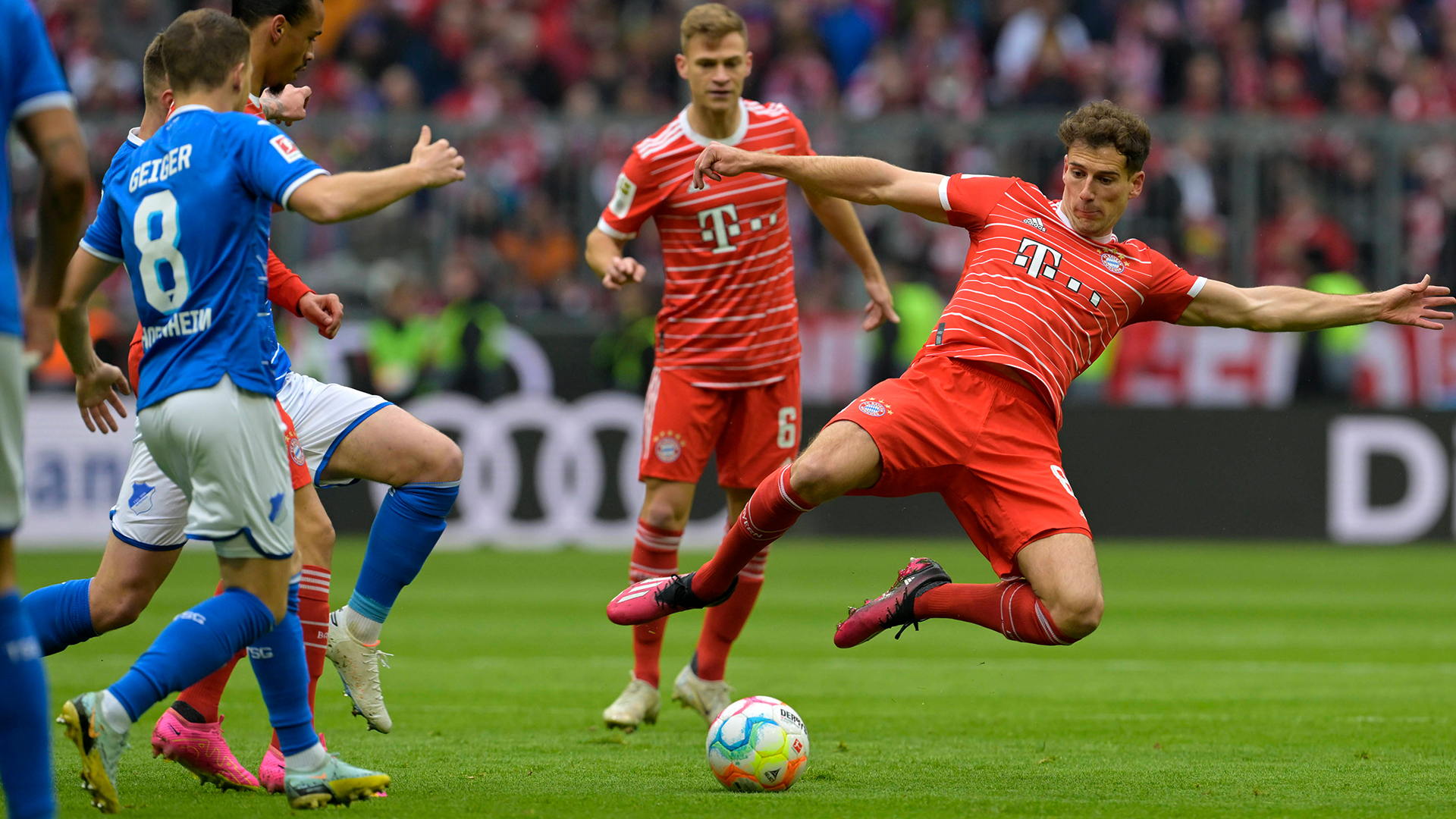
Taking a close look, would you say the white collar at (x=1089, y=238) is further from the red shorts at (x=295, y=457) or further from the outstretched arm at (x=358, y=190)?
the red shorts at (x=295, y=457)

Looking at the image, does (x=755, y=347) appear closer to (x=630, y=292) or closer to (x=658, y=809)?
(x=658, y=809)

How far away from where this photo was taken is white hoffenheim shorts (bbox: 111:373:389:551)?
510cm

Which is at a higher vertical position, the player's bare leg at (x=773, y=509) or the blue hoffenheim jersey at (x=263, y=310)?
the blue hoffenheim jersey at (x=263, y=310)

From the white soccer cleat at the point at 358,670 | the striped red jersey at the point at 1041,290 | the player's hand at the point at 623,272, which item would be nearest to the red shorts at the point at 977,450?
the striped red jersey at the point at 1041,290

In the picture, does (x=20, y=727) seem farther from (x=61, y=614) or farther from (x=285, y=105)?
(x=285, y=105)

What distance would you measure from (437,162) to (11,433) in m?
1.33

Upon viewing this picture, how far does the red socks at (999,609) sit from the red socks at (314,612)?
212 centimetres

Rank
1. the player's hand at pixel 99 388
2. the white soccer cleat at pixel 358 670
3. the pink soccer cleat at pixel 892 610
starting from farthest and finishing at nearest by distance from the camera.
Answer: the pink soccer cleat at pixel 892 610 → the white soccer cleat at pixel 358 670 → the player's hand at pixel 99 388

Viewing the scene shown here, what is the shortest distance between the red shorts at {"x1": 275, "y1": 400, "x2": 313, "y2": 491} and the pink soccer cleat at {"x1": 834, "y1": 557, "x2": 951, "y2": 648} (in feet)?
6.49

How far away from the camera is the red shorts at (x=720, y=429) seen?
709cm

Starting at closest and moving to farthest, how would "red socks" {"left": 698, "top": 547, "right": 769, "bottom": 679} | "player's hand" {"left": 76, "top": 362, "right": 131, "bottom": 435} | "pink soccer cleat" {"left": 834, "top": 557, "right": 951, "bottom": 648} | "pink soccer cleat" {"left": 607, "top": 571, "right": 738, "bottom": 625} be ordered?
"player's hand" {"left": 76, "top": 362, "right": 131, "bottom": 435} < "pink soccer cleat" {"left": 834, "top": 557, "right": 951, "bottom": 648} < "pink soccer cleat" {"left": 607, "top": 571, "right": 738, "bottom": 625} < "red socks" {"left": 698, "top": 547, "right": 769, "bottom": 679}

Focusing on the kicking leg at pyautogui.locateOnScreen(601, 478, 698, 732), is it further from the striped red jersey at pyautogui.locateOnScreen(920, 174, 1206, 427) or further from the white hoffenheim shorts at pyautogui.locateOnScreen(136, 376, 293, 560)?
the white hoffenheim shorts at pyautogui.locateOnScreen(136, 376, 293, 560)

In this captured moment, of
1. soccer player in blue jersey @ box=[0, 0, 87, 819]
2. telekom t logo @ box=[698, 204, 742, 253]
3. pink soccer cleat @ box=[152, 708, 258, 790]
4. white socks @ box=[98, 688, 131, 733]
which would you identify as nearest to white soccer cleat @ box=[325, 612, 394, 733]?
pink soccer cleat @ box=[152, 708, 258, 790]

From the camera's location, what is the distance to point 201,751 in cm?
524
